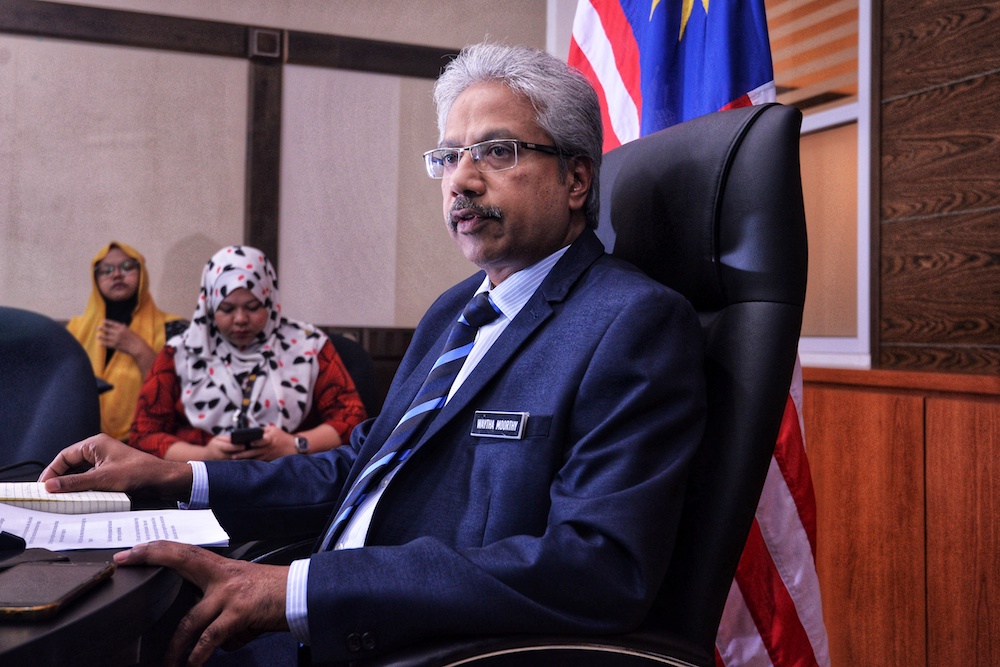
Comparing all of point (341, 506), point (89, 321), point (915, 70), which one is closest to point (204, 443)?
point (89, 321)

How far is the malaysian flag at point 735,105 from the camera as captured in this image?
131cm

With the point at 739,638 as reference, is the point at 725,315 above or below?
above

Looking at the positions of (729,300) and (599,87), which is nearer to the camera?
(729,300)

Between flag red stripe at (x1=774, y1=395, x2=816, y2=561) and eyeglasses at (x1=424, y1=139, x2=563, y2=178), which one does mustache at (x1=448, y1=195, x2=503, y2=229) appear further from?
flag red stripe at (x1=774, y1=395, x2=816, y2=561)

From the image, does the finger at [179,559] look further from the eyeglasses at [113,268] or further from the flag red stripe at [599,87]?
the eyeglasses at [113,268]

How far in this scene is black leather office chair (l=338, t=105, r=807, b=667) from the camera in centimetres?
97

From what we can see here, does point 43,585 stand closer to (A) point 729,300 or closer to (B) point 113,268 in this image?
(A) point 729,300

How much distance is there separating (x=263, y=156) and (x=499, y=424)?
3.48 m

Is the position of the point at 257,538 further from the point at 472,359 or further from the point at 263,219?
the point at 263,219

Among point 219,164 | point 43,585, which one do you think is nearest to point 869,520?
point 43,585

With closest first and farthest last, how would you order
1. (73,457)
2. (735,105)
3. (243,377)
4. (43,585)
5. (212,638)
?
(43,585) < (212,638) < (73,457) < (735,105) < (243,377)

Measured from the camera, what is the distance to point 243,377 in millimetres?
2969

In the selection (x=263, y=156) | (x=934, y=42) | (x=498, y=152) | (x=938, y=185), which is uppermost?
(x=263, y=156)

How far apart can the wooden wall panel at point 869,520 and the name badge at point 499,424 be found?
1268 millimetres
